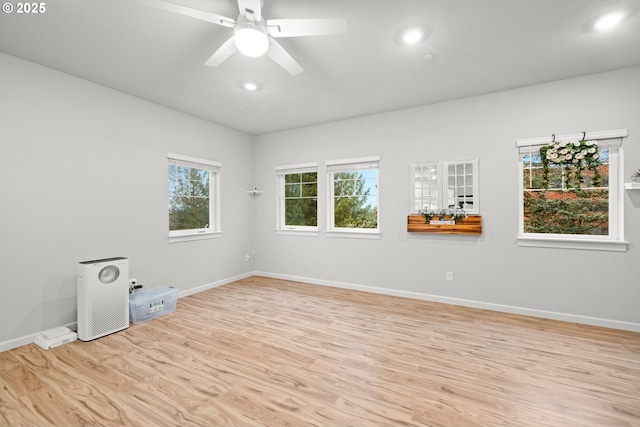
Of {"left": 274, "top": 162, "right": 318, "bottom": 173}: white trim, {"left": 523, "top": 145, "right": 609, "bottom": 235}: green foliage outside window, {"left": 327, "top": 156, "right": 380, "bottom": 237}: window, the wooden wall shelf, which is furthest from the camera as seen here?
{"left": 274, "top": 162, "right": 318, "bottom": 173}: white trim

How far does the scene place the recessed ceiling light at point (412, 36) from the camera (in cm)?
225

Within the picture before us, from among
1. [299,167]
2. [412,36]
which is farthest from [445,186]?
[299,167]

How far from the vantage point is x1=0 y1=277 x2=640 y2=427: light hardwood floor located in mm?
1731

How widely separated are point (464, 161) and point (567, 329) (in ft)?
7.14

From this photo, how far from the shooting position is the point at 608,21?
7.09 ft

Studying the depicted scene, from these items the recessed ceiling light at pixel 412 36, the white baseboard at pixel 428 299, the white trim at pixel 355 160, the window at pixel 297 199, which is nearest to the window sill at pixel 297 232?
the window at pixel 297 199

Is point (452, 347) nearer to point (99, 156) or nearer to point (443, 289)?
point (443, 289)

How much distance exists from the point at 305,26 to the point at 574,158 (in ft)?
10.6

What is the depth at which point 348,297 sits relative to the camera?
406 cm

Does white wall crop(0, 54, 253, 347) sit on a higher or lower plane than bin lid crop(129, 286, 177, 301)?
higher

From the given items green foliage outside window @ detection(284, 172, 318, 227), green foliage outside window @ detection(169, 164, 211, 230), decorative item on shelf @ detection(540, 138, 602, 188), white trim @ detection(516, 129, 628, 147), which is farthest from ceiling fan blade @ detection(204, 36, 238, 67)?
decorative item on shelf @ detection(540, 138, 602, 188)

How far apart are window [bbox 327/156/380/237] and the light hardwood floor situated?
5.32 ft

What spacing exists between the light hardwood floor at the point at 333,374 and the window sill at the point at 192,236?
113cm

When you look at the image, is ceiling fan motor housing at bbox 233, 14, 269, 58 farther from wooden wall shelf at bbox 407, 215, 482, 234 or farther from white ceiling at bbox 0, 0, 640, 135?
wooden wall shelf at bbox 407, 215, 482, 234
